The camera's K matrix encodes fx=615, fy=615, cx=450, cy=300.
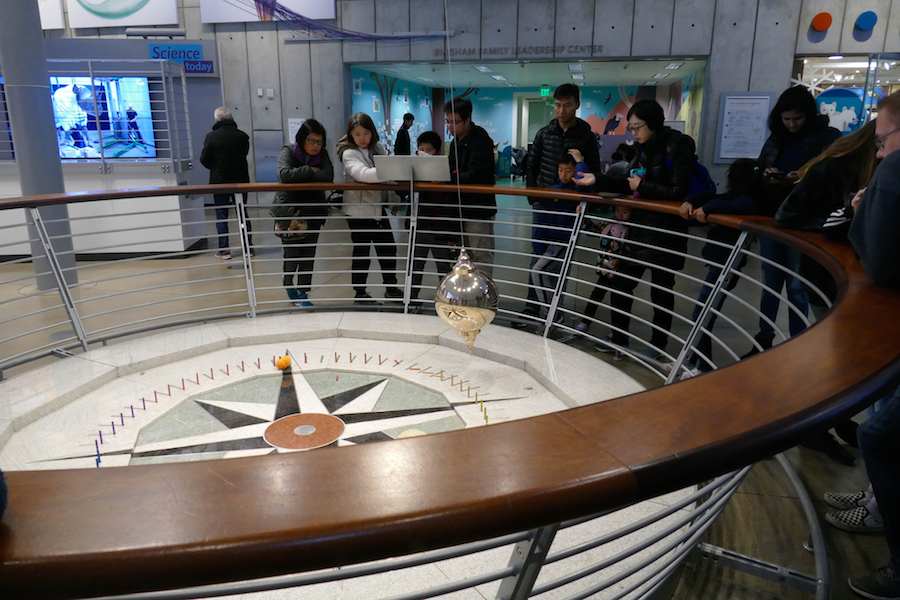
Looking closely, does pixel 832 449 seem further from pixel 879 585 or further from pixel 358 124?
pixel 358 124

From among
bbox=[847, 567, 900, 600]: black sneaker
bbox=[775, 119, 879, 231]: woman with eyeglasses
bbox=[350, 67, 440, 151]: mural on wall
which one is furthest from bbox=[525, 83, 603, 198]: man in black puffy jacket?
bbox=[350, 67, 440, 151]: mural on wall

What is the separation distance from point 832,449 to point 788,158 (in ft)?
6.39

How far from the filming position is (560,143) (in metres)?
5.08

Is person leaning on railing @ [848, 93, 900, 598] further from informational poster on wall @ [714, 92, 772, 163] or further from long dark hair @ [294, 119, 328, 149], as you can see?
informational poster on wall @ [714, 92, 772, 163]

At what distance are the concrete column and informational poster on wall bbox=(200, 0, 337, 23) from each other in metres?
4.42

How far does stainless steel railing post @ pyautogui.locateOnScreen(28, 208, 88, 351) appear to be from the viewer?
3.92 metres

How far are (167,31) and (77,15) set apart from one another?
1810mm

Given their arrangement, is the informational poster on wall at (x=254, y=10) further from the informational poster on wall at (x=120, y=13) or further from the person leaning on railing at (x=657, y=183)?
the person leaning on railing at (x=657, y=183)

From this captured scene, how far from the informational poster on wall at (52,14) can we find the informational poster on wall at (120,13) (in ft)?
0.54

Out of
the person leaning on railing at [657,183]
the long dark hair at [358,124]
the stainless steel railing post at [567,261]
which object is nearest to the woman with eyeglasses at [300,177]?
the long dark hair at [358,124]

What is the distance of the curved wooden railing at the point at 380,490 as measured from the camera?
0.70m

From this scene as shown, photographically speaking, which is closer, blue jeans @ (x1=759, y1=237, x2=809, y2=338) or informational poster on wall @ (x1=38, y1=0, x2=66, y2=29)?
blue jeans @ (x1=759, y1=237, x2=809, y2=338)

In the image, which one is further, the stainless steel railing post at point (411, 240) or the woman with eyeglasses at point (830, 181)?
the stainless steel railing post at point (411, 240)

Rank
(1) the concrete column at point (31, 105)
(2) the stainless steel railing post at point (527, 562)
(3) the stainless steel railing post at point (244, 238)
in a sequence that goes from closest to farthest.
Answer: (2) the stainless steel railing post at point (527, 562), (3) the stainless steel railing post at point (244, 238), (1) the concrete column at point (31, 105)
